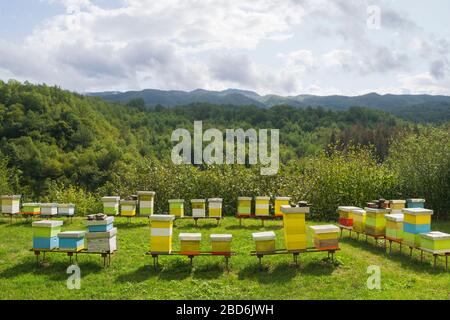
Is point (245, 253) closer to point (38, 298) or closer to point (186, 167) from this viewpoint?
point (38, 298)

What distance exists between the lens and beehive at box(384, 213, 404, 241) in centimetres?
1130

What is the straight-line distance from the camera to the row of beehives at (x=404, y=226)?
10.1 metres

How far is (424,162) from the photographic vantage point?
1898cm

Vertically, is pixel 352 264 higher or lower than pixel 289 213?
lower

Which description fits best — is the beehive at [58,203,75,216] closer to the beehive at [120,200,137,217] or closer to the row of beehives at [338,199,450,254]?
the beehive at [120,200,137,217]

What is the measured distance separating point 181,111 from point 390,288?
109 m

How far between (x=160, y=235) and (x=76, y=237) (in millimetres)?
1992

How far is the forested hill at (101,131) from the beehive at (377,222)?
50.2 feet

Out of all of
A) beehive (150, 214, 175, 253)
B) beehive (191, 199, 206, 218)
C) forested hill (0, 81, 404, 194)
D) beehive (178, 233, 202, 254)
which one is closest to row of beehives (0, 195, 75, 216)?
beehive (191, 199, 206, 218)

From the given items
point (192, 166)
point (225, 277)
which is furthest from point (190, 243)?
point (192, 166)

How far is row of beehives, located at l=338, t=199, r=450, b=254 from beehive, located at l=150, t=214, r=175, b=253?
573 centimetres

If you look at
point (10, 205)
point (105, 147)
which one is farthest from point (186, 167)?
point (105, 147)

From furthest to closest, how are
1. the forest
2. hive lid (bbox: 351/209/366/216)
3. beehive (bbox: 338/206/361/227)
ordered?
1. the forest
2. beehive (bbox: 338/206/361/227)
3. hive lid (bbox: 351/209/366/216)

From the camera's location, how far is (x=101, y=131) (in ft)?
232
